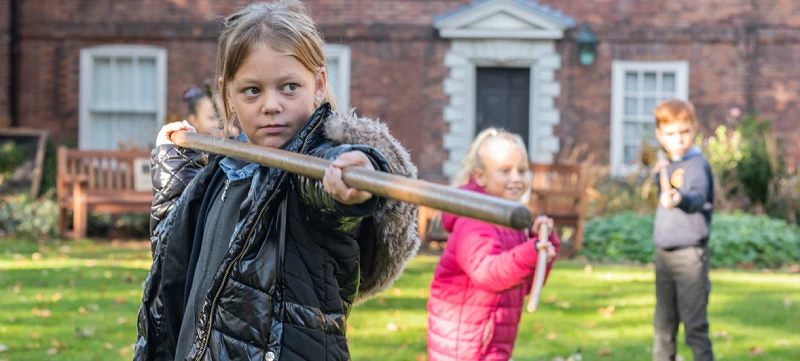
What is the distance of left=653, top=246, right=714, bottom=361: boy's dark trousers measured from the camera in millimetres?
5098

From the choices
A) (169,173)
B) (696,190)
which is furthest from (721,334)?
(169,173)

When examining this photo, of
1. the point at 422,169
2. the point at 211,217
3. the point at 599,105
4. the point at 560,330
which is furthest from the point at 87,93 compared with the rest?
the point at 211,217

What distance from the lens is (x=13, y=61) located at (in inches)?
626

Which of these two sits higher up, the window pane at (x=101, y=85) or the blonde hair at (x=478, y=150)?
the window pane at (x=101, y=85)

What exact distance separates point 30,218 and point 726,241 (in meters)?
8.69

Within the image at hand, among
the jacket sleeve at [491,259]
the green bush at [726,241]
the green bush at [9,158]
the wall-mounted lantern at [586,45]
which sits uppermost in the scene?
the wall-mounted lantern at [586,45]

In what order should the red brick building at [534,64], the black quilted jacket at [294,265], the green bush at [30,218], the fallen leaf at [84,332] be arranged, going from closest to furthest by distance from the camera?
the black quilted jacket at [294,265] → the fallen leaf at [84,332] → the green bush at [30,218] → the red brick building at [534,64]

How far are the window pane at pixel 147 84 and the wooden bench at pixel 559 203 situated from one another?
6156 millimetres

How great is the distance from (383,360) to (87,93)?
38.4 ft

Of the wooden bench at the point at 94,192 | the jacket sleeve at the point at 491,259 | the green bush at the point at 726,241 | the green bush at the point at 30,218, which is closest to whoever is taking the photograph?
the jacket sleeve at the point at 491,259

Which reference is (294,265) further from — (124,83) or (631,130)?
(124,83)

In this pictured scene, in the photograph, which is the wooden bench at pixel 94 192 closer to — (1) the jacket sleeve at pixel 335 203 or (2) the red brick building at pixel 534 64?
(2) the red brick building at pixel 534 64

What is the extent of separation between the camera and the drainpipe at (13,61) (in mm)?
15805

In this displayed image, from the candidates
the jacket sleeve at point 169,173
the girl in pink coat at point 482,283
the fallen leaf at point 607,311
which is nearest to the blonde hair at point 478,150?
the girl in pink coat at point 482,283
